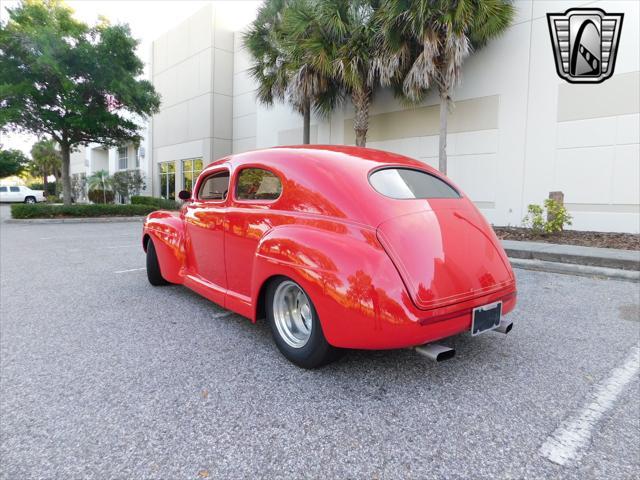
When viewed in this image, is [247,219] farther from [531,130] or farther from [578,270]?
[531,130]

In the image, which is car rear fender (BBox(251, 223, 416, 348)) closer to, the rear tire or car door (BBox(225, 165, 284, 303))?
car door (BBox(225, 165, 284, 303))

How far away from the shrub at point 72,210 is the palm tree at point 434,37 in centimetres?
1344

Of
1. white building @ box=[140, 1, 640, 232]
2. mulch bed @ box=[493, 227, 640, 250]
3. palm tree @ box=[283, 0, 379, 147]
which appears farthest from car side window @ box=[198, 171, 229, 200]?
white building @ box=[140, 1, 640, 232]

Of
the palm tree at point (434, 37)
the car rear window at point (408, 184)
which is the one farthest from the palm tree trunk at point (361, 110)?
the car rear window at point (408, 184)

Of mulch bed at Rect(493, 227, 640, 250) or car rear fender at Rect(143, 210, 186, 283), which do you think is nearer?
car rear fender at Rect(143, 210, 186, 283)

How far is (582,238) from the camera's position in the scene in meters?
8.65

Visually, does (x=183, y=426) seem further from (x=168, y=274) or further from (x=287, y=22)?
(x=287, y=22)

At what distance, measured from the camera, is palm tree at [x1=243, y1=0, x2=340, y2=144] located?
12.7 meters

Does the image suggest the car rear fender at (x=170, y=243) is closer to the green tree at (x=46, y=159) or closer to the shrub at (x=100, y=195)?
the shrub at (x=100, y=195)

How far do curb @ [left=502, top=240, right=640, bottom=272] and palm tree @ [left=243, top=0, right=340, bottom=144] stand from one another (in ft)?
26.7

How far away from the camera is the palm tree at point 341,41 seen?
11297mm

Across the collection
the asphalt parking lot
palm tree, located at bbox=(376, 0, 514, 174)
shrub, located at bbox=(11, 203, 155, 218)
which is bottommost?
the asphalt parking lot

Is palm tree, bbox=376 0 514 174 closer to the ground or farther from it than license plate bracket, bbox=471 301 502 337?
farther from it

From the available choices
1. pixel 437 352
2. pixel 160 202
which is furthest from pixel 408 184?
pixel 160 202
